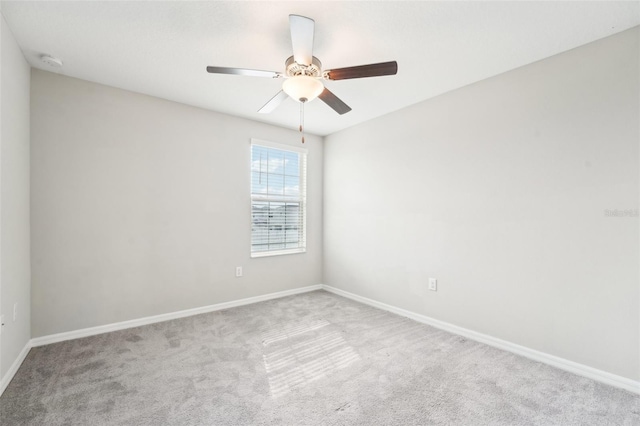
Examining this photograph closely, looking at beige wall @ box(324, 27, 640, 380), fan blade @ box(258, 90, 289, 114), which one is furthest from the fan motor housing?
beige wall @ box(324, 27, 640, 380)

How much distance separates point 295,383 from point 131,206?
2406 mm

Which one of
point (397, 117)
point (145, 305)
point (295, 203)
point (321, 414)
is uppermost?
point (397, 117)

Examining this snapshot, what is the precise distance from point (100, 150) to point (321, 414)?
304 centimetres

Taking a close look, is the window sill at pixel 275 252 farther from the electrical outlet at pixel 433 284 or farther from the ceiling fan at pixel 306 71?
the ceiling fan at pixel 306 71

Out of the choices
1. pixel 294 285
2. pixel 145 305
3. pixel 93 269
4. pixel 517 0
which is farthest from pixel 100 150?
pixel 517 0

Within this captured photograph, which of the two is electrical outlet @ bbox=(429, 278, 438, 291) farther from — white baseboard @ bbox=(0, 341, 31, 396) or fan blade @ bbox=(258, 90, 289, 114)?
white baseboard @ bbox=(0, 341, 31, 396)

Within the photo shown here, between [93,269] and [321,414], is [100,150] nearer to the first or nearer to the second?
[93,269]

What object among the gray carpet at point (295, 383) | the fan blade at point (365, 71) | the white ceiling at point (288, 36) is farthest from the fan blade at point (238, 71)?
the gray carpet at point (295, 383)

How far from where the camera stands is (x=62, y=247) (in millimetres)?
2660

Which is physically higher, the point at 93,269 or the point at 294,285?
the point at 93,269

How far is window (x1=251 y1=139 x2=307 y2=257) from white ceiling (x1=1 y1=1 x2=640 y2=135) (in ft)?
4.21

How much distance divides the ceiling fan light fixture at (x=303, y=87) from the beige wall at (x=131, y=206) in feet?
5.99

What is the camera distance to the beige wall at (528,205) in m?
2.02

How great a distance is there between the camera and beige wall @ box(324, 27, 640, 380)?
2016mm
